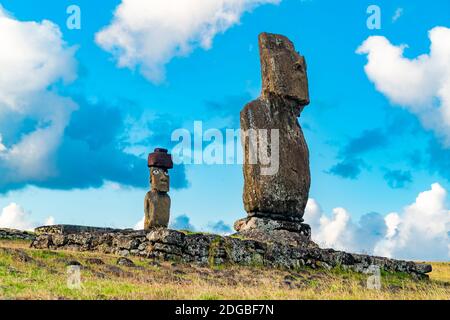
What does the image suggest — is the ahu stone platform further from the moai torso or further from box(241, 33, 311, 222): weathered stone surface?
the moai torso

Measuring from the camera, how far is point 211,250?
2022 centimetres

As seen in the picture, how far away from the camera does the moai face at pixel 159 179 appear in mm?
32625

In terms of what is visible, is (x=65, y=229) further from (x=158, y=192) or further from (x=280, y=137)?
(x=280, y=137)

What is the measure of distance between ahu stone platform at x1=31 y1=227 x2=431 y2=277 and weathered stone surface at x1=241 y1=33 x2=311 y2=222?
1.80 meters

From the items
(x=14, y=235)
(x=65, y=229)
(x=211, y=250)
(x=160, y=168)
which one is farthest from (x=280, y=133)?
(x=14, y=235)

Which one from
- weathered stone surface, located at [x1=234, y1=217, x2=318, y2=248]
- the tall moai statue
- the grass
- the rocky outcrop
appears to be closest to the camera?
the grass

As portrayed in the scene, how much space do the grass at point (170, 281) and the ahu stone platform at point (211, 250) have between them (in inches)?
21.5

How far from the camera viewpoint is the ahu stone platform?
1991 cm

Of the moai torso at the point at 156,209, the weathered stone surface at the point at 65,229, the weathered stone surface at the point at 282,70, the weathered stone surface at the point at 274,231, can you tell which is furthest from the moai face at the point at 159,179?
the weathered stone surface at the point at 282,70

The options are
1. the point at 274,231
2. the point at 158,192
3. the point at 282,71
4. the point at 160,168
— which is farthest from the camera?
the point at 160,168

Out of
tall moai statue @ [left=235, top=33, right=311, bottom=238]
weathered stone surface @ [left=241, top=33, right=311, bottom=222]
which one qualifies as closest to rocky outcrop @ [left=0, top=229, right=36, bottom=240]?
tall moai statue @ [left=235, top=33, right=311, bottom=238]

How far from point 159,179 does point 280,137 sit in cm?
991

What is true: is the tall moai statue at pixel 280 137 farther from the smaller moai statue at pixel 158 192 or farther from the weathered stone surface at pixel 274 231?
the smaller moai statue at pixel 158 192
